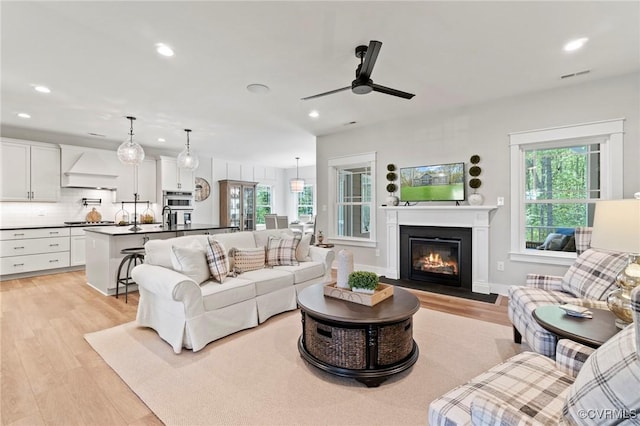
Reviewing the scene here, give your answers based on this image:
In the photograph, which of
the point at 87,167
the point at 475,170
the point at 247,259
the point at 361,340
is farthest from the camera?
the point at 87,167

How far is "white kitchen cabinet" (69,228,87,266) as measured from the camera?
5.65 m

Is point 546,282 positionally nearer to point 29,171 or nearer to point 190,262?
point 190,262

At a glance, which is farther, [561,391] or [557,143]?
[557,143]

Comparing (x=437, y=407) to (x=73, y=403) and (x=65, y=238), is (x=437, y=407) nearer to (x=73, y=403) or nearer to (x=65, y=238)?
(x=73, y=403)

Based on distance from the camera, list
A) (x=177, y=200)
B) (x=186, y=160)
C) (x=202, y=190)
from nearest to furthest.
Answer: (x=186, y=160)
(x=177, y=200)
(x=202, y=190)

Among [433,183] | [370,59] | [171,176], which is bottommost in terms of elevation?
[433,183]

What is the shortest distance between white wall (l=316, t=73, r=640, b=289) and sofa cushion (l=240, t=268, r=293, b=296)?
2322 mm

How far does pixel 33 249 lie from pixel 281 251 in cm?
461

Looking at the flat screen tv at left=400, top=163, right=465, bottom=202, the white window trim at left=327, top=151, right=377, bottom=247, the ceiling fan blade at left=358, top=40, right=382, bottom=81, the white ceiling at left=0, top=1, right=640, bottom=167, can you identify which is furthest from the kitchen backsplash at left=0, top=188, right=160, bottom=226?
the ceiling fan blade at left=358, top=40, right=382, bottom=81

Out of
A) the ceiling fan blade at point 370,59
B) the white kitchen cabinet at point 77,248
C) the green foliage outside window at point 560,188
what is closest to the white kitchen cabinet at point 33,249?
the white kitchen cabinet at point 77,248

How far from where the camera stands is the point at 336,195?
19.4 ft

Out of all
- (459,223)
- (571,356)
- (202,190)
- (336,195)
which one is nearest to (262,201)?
(202,190)

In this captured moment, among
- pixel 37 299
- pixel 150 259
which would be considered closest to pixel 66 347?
pixel 150 259

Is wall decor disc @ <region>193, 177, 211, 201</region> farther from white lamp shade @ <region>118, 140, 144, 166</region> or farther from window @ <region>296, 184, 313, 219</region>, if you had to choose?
white lamp shade @ <region>118, 140, 144, 166</region>
